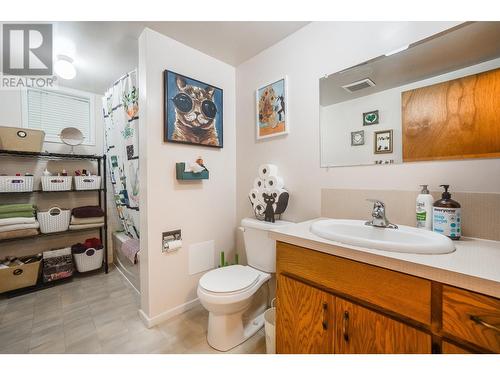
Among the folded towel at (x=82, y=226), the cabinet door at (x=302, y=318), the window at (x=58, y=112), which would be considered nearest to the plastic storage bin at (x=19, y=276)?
the folded towel at (x=82, y=226)

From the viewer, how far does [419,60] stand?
1060 mm

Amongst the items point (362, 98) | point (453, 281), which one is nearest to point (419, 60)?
point (362, 98)

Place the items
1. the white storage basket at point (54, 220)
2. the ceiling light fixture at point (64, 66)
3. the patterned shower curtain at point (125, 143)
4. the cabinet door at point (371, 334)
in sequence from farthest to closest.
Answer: the white storage basket at point (54, 220), the patterned shower curtain at point (125, 143), the ceiling light fixture at point (64, 66), the cabinet door at point (371, 334)

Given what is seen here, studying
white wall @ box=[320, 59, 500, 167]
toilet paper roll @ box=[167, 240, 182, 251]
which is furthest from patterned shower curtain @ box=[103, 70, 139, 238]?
white wall @ box=[320, 59, 500, 167]

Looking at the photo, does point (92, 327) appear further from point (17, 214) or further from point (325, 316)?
point (325, 316)

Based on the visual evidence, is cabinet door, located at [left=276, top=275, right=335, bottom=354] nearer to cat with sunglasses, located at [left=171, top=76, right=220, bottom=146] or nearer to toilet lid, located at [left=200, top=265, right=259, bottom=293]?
toilet lid, located at [left=200, top=265, right=259, bottom=293]

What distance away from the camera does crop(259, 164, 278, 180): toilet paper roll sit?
63.9 inches

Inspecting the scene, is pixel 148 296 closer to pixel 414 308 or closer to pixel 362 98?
pixel 414 308

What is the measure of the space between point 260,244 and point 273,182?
462 millimetres

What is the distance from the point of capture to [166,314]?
163cm

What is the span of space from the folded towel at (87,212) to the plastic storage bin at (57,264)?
0.38 metres

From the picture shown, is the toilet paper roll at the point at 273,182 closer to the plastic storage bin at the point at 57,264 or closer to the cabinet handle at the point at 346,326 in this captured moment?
the cabinet handle at the point at 346,326

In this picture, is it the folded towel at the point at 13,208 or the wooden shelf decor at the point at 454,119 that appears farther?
the folded towel at the point at 13,208

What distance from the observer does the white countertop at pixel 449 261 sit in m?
0.58
